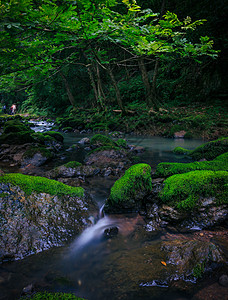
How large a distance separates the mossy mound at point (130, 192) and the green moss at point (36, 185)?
651 millimetres

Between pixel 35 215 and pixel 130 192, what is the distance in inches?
66.7

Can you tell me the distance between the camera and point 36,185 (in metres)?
3.12

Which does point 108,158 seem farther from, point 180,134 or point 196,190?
point 180,134

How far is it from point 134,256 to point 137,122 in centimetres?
1176

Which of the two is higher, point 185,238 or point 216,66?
point 216,66

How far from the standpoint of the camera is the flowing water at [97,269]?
6.40 ft

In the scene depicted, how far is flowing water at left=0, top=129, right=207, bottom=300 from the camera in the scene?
6.40 ft

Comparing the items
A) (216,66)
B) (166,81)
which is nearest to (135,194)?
(216,66)

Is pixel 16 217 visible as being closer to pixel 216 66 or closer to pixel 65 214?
pixel 65 214

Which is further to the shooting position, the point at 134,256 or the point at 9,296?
the point at 134,256

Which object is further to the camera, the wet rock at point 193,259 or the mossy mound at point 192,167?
the mossy mound at point 192,167

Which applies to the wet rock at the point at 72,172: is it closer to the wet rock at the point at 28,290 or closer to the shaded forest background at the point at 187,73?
the wet rock at the point at 28,290

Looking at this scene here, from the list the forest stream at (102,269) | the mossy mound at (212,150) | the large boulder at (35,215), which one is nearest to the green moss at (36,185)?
the large boulder at (35,215)

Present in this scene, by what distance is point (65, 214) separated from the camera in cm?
305
